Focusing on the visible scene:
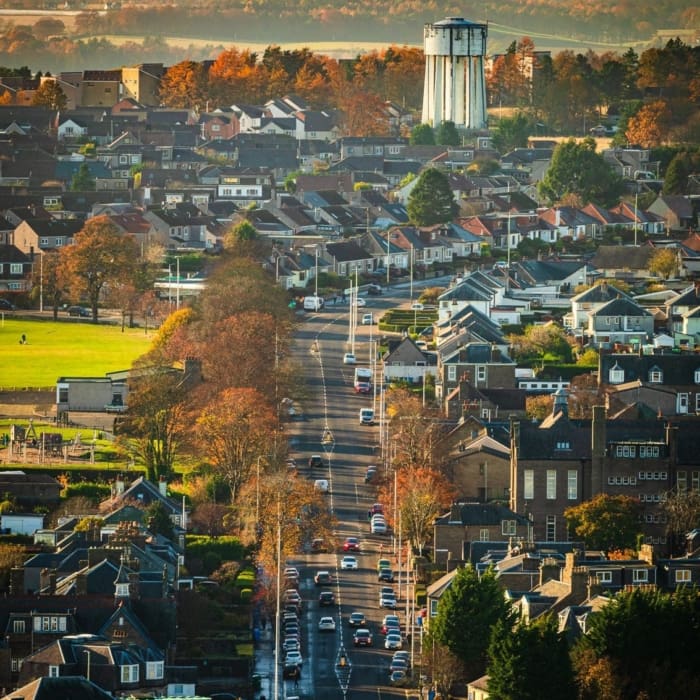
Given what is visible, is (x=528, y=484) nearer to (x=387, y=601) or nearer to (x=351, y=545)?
(x=351, y=545)

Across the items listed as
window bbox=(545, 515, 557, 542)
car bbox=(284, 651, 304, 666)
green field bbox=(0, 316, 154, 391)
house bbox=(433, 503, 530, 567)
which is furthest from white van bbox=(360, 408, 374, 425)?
car bbox=(284, 651, 304, 666)

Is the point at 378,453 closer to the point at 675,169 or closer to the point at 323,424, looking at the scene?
the point at 323,424

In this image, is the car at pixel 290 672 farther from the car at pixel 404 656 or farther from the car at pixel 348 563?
the car at pixel 348 563

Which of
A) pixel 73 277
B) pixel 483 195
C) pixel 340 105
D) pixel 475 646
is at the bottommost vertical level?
pixel 475 646

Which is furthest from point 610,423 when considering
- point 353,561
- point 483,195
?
point 483,195

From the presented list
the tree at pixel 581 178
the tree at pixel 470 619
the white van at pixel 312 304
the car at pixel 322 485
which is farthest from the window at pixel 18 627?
the tree at pixel 581 178

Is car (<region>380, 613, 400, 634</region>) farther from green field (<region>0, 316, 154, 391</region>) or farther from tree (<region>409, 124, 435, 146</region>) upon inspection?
tree (<region>409, 124, 435, 146</region>)
